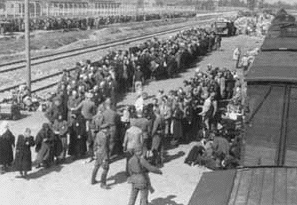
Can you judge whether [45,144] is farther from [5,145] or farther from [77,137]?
[77,137]

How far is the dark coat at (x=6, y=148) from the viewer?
11141mm

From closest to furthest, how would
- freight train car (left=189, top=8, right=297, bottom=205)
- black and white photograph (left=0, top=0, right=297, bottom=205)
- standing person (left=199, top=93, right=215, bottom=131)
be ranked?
freight train car (left=189, top=8, right=297, bottom=205)
black and white photograph (left=0, top=0, right=297, bottom=205)
standing person (left=199, top=93, right=215, bottom=131)

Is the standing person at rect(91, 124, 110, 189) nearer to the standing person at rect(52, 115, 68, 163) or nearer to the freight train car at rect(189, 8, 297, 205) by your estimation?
the standing person at rect(52, 115, 68, 163)

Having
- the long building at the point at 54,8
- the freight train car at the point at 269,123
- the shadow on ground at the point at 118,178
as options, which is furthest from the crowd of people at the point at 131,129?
the long building at the point at 54,8

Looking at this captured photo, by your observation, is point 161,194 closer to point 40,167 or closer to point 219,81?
point 40,167

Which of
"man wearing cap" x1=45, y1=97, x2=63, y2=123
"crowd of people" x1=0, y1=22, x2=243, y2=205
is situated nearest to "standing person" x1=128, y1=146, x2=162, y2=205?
"crowd of people" x1=0, y1=22, x2=243, y2=205

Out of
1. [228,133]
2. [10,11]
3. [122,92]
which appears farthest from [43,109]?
[10,11]

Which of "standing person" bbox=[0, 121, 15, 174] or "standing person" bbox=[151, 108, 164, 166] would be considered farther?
"standing person" bbox=[151, 108, 164, 166]

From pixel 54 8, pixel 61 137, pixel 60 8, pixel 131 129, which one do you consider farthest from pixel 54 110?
pixel 60 8

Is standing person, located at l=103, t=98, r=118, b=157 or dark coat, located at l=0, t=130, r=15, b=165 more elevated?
standing person, located at l=103, t=98, r=118, b=157

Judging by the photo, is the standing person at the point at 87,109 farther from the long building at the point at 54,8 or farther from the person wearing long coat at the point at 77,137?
the long building at the point at 54,8

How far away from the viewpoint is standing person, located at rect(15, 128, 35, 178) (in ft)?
35.8

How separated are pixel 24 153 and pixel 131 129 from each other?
240 cm

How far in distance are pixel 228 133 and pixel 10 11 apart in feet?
220
